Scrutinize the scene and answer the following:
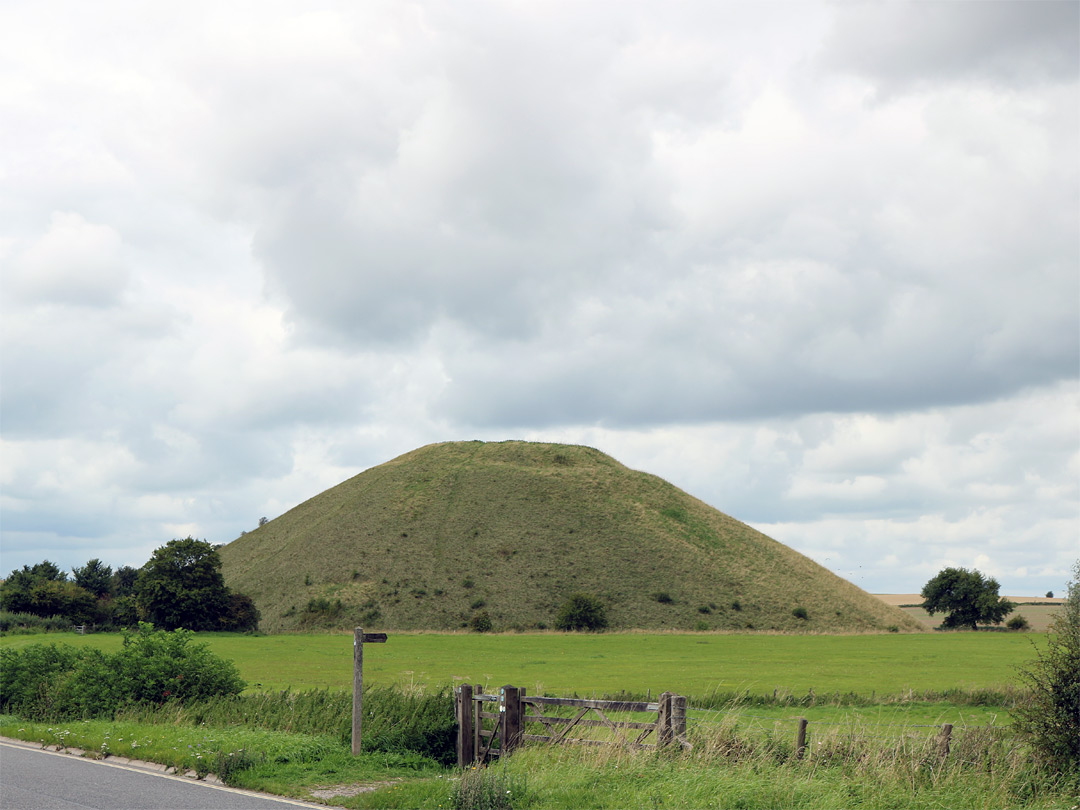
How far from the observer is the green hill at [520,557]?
4262 inches

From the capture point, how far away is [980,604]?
12762cm

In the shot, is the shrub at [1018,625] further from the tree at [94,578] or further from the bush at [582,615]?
the tree at [94,578]

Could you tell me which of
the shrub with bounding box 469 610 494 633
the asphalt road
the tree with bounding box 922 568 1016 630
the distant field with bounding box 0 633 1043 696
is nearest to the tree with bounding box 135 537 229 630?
the distant field with bounding box 0 633 1043 696

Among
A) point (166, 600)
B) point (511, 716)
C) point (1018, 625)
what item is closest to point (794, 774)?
point (511, 716)

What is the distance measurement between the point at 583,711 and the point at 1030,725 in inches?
339

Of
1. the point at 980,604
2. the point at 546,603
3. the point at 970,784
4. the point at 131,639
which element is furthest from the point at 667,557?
the point at 970,784

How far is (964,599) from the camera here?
426ft

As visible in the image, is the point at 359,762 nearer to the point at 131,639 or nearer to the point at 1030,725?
the point at 131,639

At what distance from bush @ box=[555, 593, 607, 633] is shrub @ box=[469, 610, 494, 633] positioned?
7710 mm

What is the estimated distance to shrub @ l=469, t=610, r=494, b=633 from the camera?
99.8 m

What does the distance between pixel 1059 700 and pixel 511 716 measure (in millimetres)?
11073

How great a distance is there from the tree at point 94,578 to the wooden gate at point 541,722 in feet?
393

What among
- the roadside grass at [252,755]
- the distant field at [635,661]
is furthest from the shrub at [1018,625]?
the roadside grass at [252,755]

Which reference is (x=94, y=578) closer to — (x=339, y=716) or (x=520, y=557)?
(x=520, y=557)
